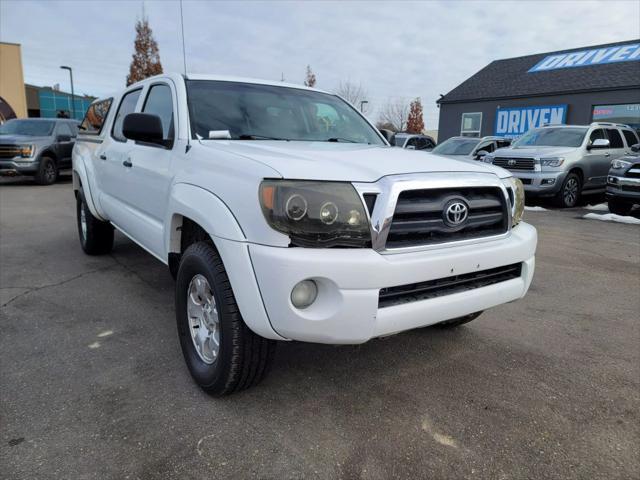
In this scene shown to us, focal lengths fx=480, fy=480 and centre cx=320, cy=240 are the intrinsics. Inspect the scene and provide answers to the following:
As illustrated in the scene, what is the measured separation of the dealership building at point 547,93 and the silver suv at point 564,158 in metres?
8.14

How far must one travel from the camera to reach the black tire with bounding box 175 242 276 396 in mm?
2283

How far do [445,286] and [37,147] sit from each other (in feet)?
44.8

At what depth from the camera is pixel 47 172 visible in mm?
13227

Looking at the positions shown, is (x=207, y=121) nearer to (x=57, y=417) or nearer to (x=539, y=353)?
(x=57, y=417)

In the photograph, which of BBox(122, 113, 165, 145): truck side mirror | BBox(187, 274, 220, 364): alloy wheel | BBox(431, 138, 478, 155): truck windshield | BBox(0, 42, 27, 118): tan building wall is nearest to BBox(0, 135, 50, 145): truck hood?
BBox(431, 138, 478, 155): truck windshield

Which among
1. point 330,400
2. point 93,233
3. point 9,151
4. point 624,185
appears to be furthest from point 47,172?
point 624,185

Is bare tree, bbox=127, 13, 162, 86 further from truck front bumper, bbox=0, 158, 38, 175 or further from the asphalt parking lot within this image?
the asphalt parking lot

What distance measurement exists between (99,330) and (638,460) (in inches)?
132

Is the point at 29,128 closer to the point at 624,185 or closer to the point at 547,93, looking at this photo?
the point at 624,185

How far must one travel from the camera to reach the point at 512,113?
71.7 feet

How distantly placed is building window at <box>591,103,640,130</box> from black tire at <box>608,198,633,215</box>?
35.9 feet

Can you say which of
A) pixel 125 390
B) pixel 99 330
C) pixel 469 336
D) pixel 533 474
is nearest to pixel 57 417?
pixel 125 390

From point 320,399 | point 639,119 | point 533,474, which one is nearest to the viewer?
point 533,474

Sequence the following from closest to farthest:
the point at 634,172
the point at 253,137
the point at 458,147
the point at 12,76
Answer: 1. the point at 253,137
2. the point at 634,172
3. the point at 458,147
4. the point at 12,76
